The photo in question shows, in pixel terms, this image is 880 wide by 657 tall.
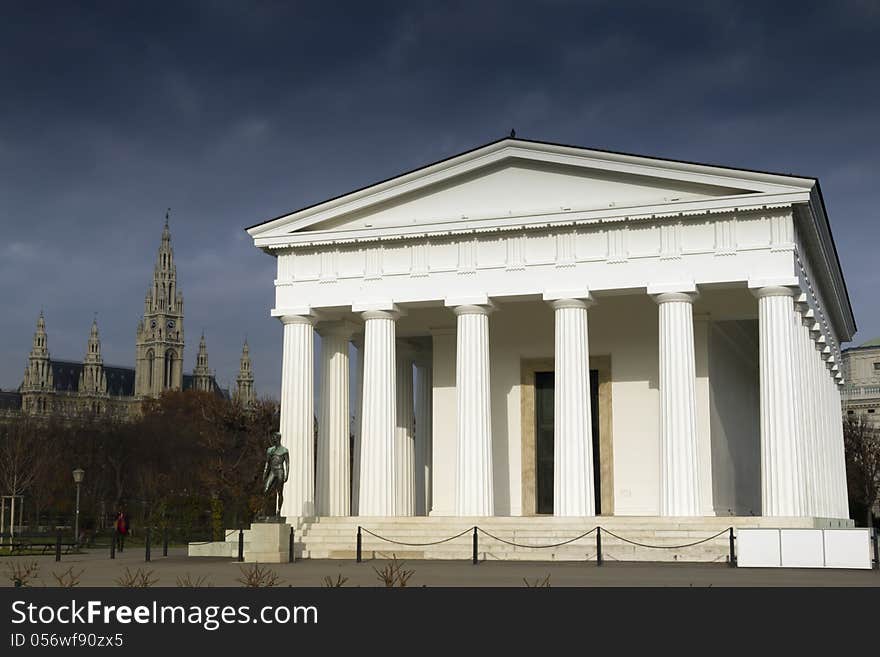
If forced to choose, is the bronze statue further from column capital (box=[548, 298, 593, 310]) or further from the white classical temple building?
column capital (box=[548, 298, 593, 310])

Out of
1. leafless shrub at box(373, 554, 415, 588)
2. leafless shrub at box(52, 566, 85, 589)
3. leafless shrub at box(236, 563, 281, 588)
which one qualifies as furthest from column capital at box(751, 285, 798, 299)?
leafless shrub at box(52, 566, 85, 589)

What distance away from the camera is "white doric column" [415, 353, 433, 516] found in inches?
1946

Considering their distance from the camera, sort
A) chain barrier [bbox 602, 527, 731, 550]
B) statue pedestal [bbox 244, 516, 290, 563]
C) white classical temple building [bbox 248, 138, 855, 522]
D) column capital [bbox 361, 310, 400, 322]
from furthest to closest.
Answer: column capital [bbox 361, 310, 400, 322], white classical temple building [bbox 248, 138, 855, 522], statue pedestal [bbox 244, 516, 290, 563], chain barrier [bbox 602, 527, 731, 550]

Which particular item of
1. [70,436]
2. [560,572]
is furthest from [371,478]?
[70,436]

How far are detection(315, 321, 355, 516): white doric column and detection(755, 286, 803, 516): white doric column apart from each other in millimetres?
15706

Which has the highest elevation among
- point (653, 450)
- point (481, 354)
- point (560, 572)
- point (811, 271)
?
point (811, 271)

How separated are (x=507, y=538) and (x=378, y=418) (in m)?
7.12

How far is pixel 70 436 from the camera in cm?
10712

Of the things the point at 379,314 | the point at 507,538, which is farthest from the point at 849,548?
the point at 379,314

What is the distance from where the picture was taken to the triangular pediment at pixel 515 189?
3694 cm
